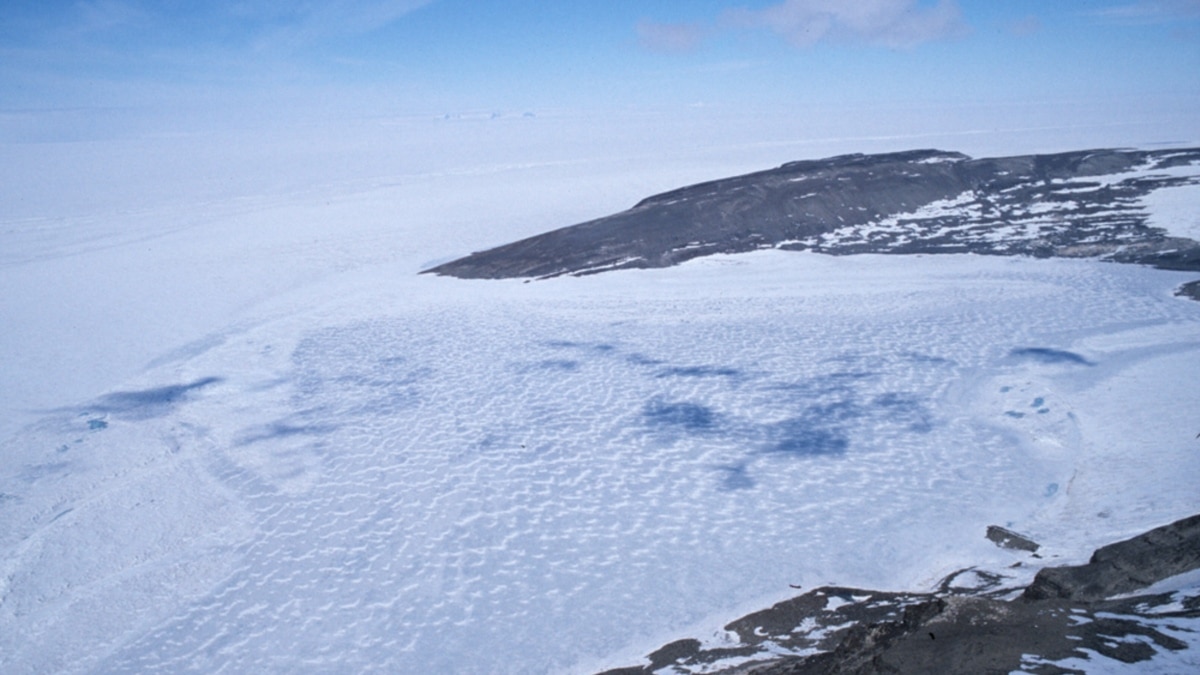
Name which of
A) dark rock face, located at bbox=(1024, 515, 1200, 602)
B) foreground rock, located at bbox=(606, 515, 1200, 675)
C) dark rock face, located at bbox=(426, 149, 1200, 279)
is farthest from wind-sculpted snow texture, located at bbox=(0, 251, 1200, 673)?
dark rock face, located at bbox=(426, 149, 1200, 279)

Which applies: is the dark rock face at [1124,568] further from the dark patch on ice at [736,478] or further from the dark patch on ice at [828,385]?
the dark patch on ice at [828,385]

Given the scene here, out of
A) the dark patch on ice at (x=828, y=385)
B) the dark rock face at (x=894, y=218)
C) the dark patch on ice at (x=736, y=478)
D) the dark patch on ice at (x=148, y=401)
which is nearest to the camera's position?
the dark patch on ice at (x=736, y=478)

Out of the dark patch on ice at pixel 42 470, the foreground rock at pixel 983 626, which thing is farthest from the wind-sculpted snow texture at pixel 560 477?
the foreground rock at pixel 983 626

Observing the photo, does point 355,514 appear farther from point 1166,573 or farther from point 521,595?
point 1166,573

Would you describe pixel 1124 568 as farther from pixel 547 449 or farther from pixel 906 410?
pixel 547 449

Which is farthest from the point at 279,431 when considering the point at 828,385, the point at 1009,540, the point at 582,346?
the point at 1009,540

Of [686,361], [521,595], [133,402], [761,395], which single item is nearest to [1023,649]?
[521,595]
